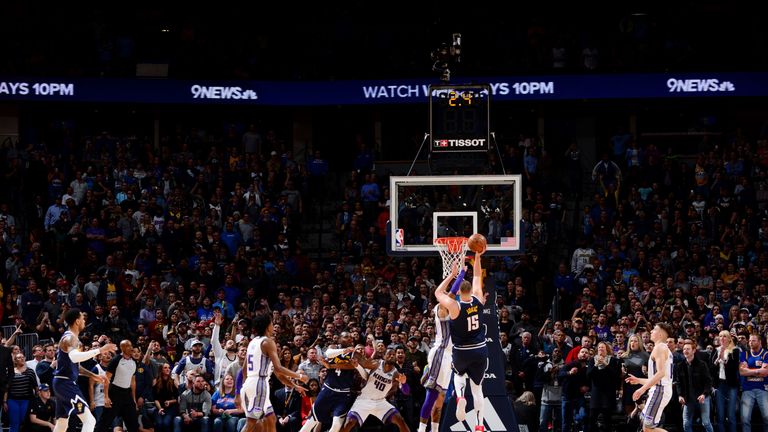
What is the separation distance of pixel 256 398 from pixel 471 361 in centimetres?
268

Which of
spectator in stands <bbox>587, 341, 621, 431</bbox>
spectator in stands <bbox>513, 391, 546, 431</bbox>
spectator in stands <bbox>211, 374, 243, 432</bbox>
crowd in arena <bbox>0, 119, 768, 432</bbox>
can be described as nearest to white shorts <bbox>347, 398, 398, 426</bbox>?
crowd in arena <bbox>0, 119, 768, 432</bbox>

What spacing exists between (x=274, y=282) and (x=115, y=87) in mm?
7502

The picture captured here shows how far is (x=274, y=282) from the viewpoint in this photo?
85.7 ft

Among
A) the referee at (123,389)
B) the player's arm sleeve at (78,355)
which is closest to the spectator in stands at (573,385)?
the referee at (123,389)

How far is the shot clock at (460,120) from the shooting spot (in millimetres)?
22109

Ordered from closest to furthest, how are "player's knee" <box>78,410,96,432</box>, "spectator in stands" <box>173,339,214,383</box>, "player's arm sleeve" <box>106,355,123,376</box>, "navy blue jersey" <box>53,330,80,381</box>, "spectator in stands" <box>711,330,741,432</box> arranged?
"navy blue jersey" <box>53,330,80,381</box> < "player's knee" <box>78,410,96,432</box> < "player's arm sleeve" <box>106,355,123,376</box> < "spectator in stands" <box>711,330,741,432</box> < "spectator in stands" <box>173,339,214,383</box>

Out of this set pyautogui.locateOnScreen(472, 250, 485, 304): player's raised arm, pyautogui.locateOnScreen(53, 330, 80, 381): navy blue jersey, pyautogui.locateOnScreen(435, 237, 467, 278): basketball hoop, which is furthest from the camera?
pyautogui.locateOnScreen(435, 237, 467, 278): basketball hoop

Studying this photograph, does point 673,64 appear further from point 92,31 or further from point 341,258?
point 92,31

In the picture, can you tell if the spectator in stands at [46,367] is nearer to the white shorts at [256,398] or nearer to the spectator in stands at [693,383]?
the white shorts at [256,398]

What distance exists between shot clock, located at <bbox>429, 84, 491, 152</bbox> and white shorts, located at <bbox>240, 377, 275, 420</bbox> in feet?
24.8

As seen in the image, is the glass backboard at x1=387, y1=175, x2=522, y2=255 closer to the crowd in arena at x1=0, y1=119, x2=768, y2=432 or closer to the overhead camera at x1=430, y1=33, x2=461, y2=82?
the crowd in arena at x1=0, y1=119, x2=768, y2=432

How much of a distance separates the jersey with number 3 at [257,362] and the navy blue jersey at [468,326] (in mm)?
2315

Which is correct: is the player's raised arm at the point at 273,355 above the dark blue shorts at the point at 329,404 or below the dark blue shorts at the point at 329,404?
above

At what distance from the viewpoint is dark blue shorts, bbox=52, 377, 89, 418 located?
16.9 m
